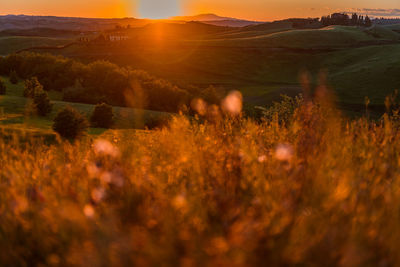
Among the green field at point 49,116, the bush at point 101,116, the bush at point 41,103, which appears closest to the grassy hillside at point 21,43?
the green field at point 49,116

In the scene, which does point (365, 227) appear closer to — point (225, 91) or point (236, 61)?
point (225, 91)

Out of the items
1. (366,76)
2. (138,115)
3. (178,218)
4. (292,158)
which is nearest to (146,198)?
(178,218)

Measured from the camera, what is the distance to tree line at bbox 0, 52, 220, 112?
178 feet

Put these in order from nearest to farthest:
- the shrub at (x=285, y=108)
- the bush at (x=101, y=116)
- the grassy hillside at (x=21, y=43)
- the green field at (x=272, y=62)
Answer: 1. the shrub at (x=285, y=108)
2. the bush at (x=101, y=116)
3. the green field at (x=272, y=62)
4. the grassy hillside at (x=21, y=43)

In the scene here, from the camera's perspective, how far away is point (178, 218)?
3209 millimetres

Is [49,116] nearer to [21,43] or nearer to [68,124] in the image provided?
[68,124]

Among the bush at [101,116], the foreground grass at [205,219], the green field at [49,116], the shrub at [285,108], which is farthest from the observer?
the bush at [101,116]

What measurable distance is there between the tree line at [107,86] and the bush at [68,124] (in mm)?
29533

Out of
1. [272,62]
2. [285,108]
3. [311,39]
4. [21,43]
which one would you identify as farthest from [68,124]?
[21,43]

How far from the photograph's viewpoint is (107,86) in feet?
189

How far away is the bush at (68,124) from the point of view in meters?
21.1

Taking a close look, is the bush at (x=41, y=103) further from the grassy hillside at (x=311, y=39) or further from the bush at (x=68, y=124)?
the grassy hillside at (x=311, y=39)

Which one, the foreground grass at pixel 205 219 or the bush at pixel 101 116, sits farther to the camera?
the bush at pixel 101 116

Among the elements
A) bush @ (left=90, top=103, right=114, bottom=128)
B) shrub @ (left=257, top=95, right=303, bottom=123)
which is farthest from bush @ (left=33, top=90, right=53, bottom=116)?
shrub @ (left=257, top=95, right=303, bottom=123)
